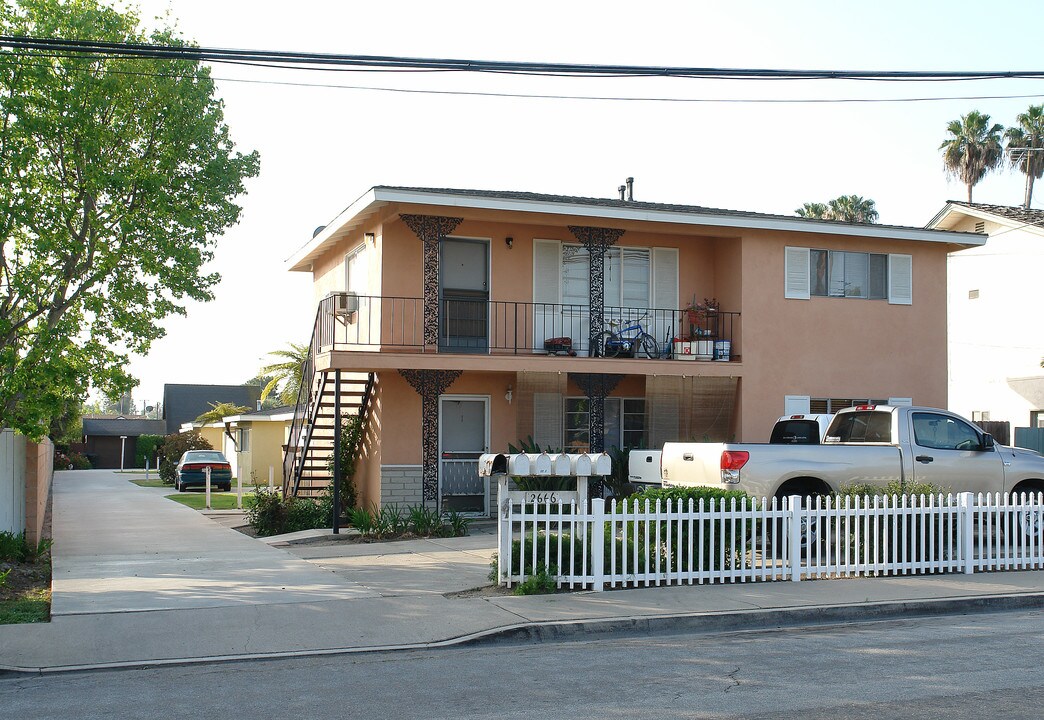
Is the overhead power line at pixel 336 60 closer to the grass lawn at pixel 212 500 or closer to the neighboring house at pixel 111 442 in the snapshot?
the grass lawn at pixel 212 500

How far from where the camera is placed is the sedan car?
3494cm

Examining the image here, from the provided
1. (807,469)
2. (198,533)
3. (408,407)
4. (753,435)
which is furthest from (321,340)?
(807,469)

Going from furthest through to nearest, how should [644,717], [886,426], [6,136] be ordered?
1. [886,426]
2. [6,136]
3. [644,717]

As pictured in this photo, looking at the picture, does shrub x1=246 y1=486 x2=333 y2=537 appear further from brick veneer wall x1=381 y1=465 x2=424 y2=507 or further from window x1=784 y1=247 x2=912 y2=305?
window x1=784 y1=247 x2=912 y2=305

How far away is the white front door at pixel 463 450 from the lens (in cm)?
1933

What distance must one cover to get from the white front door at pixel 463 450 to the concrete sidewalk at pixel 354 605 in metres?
3.81

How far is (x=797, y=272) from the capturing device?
20953 mm

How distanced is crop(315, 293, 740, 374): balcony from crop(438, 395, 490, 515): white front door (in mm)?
1092

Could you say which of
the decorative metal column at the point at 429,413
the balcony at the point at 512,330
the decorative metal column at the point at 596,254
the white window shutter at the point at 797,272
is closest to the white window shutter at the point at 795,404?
the balcony at the point at 512,330

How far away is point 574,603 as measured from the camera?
35.6 feet

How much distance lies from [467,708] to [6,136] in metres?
10.8

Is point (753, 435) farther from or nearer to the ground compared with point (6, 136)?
nearer to the ground

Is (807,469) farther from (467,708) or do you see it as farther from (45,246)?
(45,246)

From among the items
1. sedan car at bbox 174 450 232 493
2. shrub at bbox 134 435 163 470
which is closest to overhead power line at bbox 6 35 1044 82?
sedan car at bbox 174 450 232 493
